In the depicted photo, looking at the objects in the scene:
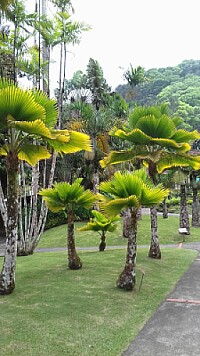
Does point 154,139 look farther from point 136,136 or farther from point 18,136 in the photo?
point 18,136

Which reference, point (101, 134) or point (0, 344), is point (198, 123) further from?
point (0, 344)

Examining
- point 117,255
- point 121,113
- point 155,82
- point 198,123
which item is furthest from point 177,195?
point 155,82

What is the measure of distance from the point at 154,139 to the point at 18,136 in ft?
14.8

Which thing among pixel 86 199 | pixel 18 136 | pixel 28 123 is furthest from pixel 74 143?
pixel 86 199

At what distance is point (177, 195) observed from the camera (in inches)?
1593

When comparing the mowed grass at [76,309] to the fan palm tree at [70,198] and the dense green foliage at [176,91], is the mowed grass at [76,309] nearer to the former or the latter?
the fan palm tree at [70,198]

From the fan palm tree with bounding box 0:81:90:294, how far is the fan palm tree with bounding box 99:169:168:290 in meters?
1.14

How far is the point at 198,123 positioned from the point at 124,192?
5506 centimetres

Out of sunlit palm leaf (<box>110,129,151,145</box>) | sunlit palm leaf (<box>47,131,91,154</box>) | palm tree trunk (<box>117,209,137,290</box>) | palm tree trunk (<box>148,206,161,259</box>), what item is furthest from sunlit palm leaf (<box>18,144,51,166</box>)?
palm tree trunk (<box>148,206,161,259</box>)

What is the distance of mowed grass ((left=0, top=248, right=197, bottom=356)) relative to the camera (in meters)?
5.08

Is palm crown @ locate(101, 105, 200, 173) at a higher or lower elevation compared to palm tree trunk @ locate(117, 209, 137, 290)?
higher

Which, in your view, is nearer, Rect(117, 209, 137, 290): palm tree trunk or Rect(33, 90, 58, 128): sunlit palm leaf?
Rect(33, 90, 58, 128): sunlit palm leaf

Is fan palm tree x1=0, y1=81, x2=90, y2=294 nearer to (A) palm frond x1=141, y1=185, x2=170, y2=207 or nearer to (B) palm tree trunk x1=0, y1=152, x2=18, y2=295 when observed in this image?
(B) palm tree trunk x1=0, y1=152, x2=18, y2=295

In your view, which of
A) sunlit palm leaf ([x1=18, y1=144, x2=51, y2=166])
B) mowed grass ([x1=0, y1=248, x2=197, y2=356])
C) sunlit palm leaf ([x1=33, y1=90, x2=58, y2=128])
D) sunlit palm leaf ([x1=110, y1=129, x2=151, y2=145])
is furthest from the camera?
sunlit palm leaf ([x1=110, y1=129, x2=151, y2=145])
